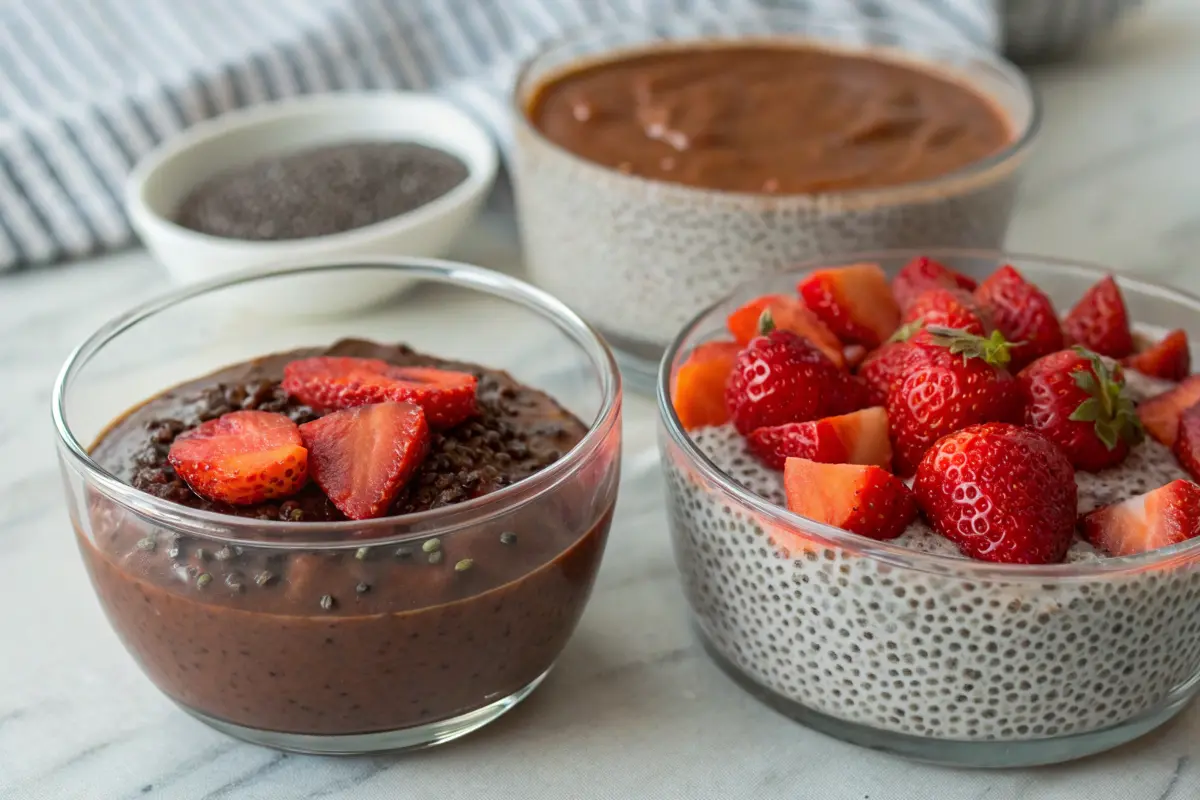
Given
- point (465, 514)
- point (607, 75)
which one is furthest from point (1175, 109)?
point (465, 514)

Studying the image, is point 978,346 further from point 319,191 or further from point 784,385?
point 319,191

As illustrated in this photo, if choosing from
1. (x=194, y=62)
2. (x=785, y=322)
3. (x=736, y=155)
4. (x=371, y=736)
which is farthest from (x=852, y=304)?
(x=194, y=62)

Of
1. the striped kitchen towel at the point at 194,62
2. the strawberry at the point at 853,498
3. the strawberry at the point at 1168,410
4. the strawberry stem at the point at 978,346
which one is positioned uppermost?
the striped kitchen towel at the point at 194,62

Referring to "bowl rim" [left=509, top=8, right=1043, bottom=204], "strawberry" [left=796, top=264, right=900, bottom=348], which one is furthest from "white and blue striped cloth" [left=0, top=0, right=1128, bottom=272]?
"strawberry" [left=796, top=264, right=900, bottom=348]

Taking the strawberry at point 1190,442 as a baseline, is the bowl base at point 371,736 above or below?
below

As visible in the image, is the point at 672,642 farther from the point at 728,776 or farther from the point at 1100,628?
the point at 1100,628

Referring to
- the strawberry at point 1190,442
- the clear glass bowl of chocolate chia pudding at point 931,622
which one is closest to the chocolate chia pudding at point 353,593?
the clear glass bowl of chocolate chia pudding at point 931,622

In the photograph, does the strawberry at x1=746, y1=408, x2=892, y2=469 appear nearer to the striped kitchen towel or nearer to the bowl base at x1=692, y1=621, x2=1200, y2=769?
the bowl base at x1=692, y1=621, x2=1200, y2=769

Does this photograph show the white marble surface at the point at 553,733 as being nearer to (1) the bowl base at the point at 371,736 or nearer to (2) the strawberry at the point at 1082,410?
(1) the bowl base at the point at 371,736

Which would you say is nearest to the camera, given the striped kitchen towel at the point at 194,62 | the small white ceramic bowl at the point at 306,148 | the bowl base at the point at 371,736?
the bowl base at the point at 371,736
